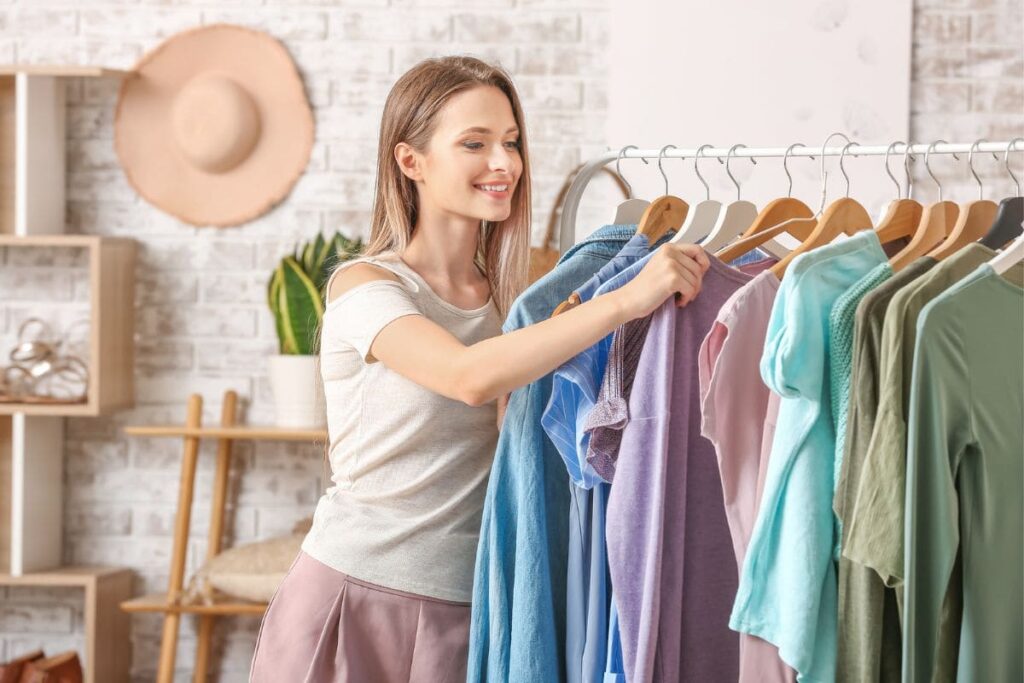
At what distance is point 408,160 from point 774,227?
527mm

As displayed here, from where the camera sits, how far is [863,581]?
1228 mm

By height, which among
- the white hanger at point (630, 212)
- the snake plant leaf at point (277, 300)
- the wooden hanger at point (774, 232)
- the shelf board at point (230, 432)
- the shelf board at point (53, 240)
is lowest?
the shelf board at point (230, 432)

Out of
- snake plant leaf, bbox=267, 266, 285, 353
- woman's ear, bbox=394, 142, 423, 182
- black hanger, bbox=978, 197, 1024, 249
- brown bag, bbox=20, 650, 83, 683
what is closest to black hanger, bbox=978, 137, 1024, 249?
black hanger, bbox=978, 197, 1024, 249

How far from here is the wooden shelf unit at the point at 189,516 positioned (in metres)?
3.10

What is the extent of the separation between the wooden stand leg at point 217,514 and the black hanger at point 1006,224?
230 centimetres

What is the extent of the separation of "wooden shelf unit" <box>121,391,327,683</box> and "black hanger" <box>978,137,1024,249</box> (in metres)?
1.93

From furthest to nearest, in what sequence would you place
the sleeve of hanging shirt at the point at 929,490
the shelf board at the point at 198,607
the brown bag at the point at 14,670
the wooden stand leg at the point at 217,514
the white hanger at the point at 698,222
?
1. the wooden stand leg at the point at 217,514
2. the shelf board at the point at 198,607
3. the brown bag at the point at 14,670
4. the white hanger at the point at 698,222
5. the sleeve of hanging shirt at the point at 929,490

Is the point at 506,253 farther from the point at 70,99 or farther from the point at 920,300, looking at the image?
the point at 70,99

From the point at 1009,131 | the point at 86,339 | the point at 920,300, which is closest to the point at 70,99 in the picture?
the point at 86,339

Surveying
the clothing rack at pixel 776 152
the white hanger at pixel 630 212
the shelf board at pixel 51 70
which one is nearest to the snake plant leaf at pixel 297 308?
the shelf board at pixel 51 70

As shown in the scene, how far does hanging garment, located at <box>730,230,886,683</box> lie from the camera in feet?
4.07

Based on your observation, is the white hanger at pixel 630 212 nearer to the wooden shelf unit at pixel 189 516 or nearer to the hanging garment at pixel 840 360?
the hanging garment at pixel 840 360

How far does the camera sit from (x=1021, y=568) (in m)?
1.28

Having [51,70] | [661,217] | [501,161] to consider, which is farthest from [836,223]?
[51,70]
